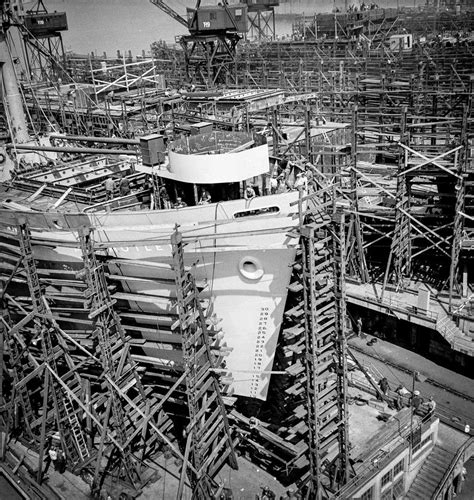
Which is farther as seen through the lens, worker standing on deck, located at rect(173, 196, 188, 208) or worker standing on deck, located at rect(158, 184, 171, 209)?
worker standing on deck, located at rect(158, 184, 171, 209)

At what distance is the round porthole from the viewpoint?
54.2 feet

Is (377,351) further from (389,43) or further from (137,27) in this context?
(137,27)

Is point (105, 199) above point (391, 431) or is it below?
above

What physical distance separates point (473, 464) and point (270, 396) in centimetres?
723

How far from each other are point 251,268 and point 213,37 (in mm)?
42307

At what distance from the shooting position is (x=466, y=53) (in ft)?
162

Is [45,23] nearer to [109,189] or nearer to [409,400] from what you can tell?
[109,189]

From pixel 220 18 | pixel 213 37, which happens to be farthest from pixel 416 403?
pixel 213 37

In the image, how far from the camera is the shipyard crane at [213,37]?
52312 mm

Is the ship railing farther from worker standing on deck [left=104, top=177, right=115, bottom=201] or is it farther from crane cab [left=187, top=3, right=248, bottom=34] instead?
crane cab [left=187, top=3, right=248, bottom=34]

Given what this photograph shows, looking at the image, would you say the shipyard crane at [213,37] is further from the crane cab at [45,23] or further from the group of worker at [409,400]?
the group of worker at [409,400]

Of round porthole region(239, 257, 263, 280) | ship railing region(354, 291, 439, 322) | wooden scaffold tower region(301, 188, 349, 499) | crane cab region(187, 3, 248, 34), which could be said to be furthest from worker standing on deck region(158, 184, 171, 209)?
crane cab region(187, 3, 248, 34)

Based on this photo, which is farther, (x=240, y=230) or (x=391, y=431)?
(x=391, y=431)

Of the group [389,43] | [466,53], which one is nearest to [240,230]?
[466,53]
